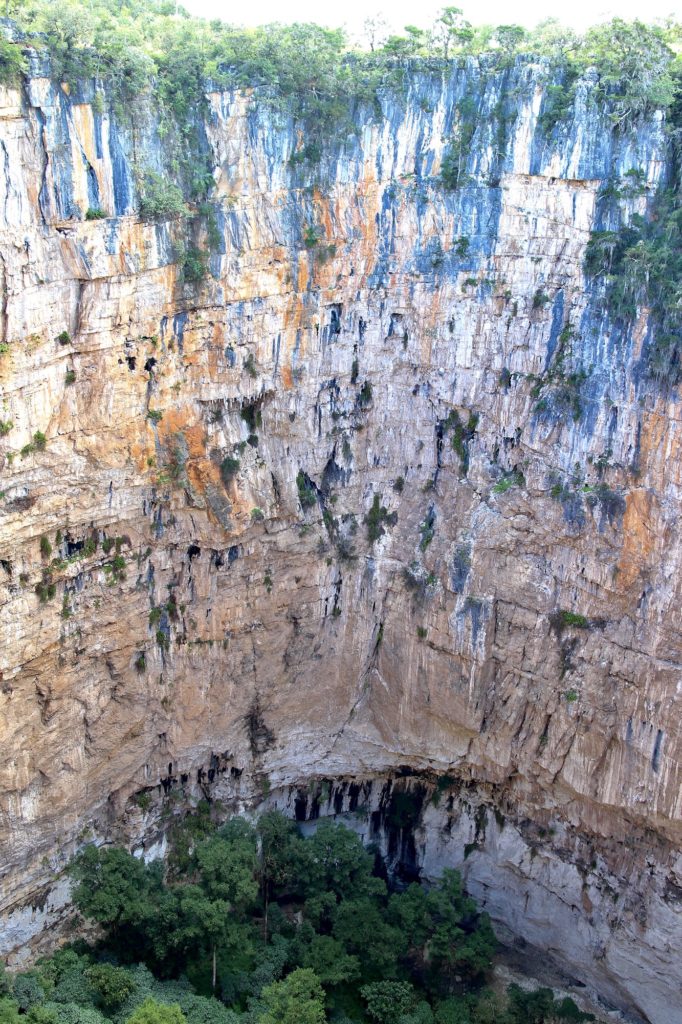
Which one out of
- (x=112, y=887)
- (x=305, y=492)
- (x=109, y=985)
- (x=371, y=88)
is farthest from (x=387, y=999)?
(x=371, y=88)

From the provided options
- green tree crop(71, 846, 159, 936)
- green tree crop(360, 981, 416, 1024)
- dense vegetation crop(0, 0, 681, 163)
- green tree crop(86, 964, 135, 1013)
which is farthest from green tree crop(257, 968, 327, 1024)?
dense vegetation crop(0, 0, 681, 163)

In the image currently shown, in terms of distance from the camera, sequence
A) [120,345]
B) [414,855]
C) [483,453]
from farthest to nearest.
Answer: [414,855], [483,453], [120,345]

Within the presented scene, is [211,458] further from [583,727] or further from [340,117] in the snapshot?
[583,727]

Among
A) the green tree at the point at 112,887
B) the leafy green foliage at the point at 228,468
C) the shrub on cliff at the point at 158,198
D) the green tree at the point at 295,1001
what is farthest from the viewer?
the leafy green foliage at the point at 228,468

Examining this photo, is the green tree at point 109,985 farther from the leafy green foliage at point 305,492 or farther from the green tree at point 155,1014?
the leafy green foliage at point 305,492

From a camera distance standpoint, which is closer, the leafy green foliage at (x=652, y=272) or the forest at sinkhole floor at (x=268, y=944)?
the forest at sinkhole floor at (x=268, y=944)

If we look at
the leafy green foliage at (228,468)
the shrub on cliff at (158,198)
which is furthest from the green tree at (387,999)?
the shrub on cliff at (158,198)

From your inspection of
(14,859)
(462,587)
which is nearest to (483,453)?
(462,587)
